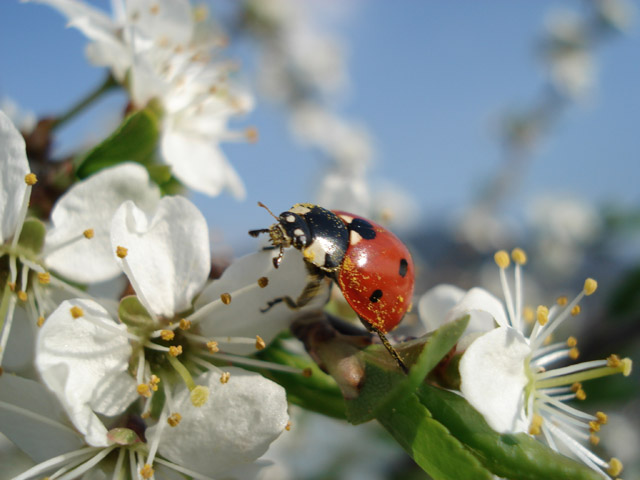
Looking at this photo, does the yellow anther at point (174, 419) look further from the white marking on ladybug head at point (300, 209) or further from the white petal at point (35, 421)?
the white marking on ladybug head at point (300, 209)

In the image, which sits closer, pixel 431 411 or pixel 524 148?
pixel 431 411

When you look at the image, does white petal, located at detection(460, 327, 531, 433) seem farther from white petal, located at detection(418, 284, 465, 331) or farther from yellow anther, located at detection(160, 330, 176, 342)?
yellow anther, located at detection(160, 330, 176, 342)

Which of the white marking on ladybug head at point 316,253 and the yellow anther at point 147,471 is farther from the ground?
the white marking on ladybug head at point 316,253

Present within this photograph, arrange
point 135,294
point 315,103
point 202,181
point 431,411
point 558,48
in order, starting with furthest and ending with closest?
point 315,103, point 558,48, point 202,181, point 135,294, point 431,411

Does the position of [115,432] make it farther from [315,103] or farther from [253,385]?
[315,103]

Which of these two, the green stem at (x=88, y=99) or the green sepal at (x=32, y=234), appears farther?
the green stem at (x=88, y=99)

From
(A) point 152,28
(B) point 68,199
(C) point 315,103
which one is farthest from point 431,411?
(C) point 315,103

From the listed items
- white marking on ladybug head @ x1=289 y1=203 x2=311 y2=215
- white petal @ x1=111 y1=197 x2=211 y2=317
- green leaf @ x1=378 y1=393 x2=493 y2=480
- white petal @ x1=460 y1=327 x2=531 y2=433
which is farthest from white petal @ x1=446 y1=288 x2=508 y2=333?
white petal @ x1=111 y1=197 x2=211 y2=317

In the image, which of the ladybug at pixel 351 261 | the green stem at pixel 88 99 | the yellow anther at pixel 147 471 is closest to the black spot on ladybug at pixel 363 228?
the ladybug at pixel 351 261
